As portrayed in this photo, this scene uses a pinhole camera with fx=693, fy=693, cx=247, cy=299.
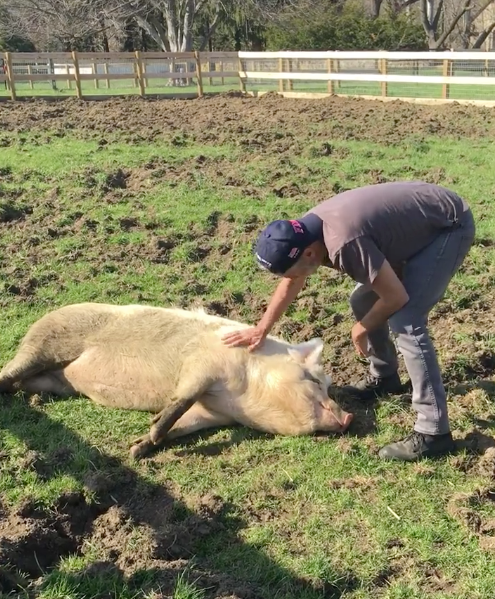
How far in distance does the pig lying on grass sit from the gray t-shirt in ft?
3.17

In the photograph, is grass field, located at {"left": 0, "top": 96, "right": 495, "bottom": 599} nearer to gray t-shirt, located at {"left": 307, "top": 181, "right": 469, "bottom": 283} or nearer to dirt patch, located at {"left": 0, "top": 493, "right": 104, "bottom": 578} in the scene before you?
dirt patch, located at {"left": 0, "top": 493, "right": 104, "bottom": 578}

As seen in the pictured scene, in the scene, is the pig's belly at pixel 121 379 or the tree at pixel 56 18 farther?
the tree at pixel 56 18

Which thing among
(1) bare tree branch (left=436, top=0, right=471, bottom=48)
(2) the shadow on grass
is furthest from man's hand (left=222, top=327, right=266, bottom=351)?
(1) bare tree branch (left=436, top=0, right=471, bottom=48)

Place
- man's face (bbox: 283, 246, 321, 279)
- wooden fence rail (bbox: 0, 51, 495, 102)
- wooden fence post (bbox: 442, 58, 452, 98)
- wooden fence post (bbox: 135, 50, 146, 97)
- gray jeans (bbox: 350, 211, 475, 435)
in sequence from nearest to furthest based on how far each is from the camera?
man's face (bbox: 283, 246, 321, 279), gray jeans (bbox: 350, 211, 475, 435), wooden fence post (bbox: 442, 58, 452, 98), wooden fence rail (bbox: 0, 51, 495, 102), wooden fence post (bbox: 135, 50, 146, 97)

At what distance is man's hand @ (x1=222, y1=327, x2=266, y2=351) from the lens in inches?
170

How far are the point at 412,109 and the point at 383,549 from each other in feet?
50.4

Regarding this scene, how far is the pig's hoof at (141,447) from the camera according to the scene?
407 centimetres

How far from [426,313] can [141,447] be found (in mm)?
1818

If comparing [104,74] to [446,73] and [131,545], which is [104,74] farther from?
[131,545]

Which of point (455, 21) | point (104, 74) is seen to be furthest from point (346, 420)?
point (455, 21)

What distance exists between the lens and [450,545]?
3.28m

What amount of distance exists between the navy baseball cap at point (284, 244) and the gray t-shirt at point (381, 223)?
0.11 metres

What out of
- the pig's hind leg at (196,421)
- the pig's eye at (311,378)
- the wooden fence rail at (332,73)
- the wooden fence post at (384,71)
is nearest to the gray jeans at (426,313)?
the pig's eye at (311,378)

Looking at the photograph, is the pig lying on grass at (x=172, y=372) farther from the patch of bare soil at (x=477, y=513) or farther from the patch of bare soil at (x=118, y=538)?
the patch of bare soil at (x=477, y=513)
